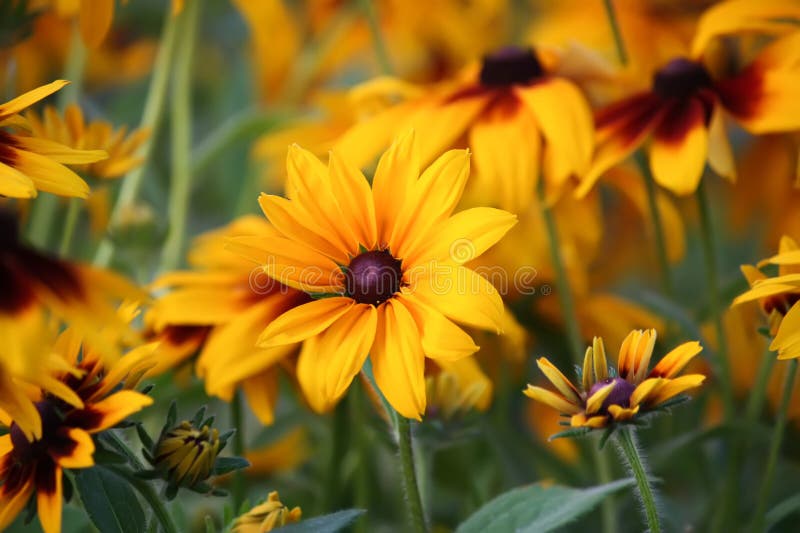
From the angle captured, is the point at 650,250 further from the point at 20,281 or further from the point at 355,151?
the point at 20,281

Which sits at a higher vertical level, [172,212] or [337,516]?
[172,212]

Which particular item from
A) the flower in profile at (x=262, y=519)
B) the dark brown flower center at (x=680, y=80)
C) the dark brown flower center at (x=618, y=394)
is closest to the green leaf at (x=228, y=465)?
the flower in profile at (x=262, y=519)

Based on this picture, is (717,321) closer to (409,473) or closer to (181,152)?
(409,473)

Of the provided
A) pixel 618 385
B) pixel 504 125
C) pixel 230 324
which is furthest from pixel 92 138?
pixel 618 385

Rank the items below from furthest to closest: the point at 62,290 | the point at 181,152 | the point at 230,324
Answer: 1. the point at 181,152
2. the point at 230,324
3. the point at 62,290

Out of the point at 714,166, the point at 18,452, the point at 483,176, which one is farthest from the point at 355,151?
the point at 18,452

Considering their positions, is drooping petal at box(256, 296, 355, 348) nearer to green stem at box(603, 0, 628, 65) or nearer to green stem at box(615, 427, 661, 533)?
green stem at box(615, 427, 661, 533)

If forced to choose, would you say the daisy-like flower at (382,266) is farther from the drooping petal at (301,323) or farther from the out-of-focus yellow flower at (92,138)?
the out-of-focus yellow flower at (92,138)
